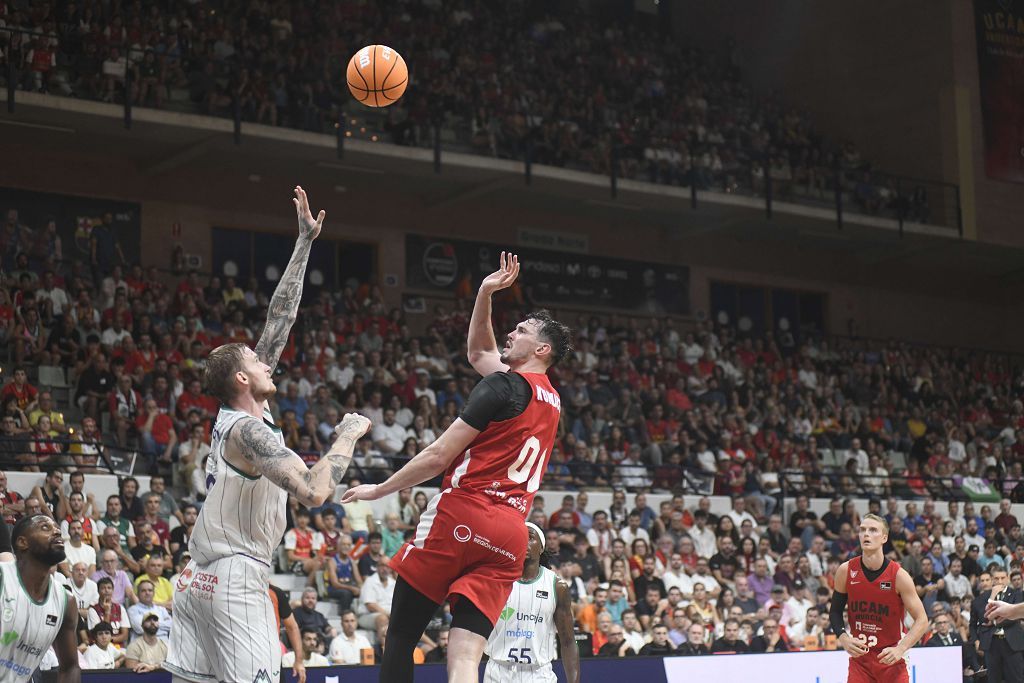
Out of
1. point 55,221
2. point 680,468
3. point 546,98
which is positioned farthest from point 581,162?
point 55,221

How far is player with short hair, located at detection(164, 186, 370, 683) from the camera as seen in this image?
216 inches

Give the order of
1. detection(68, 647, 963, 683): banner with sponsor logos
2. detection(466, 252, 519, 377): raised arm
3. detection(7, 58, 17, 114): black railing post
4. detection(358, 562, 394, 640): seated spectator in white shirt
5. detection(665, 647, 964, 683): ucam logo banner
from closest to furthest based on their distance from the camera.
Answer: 1. detection(466, 252, 519, 377): raised arm
2. detection(68, 647, 963, 683): banner with sponsor logos
3. detection(665, 647, 964, 683): ucam logo banner
4. detection(358, 562, 394, 640): seated spectator in white shirt
5. detection(7, 58, 17, 114): black railing post

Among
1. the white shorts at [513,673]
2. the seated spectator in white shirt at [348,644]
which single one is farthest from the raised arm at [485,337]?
the seated spectator in white shirt at [348,644]

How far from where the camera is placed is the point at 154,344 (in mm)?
19016

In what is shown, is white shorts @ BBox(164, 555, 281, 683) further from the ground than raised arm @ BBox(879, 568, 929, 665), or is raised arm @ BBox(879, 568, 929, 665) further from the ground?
white shorts @ BBox(164, 555, 281, 683)

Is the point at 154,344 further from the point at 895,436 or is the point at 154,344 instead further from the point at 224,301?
the point at 895,436

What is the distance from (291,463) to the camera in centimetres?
529

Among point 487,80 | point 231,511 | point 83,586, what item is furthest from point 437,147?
point 231,511

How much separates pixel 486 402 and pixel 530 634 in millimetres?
3569

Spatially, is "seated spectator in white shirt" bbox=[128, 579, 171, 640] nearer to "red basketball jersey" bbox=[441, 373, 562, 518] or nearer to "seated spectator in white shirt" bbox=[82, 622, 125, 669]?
"seated spectator in white shirt" bbox=[82, 622, 125, 669]

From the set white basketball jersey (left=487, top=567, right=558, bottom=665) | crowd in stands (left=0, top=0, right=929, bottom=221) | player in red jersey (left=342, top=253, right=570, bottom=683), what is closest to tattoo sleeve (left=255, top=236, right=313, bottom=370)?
player in red jersey (left=342, top=253, right=570, bottom=683)

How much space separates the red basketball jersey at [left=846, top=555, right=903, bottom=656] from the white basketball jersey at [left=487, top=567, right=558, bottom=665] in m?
2.88

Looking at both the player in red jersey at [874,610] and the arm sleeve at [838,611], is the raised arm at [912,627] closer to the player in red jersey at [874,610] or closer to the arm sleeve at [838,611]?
the player in red jersey at [874,610]

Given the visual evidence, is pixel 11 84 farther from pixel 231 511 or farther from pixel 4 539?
pixel 231 511
